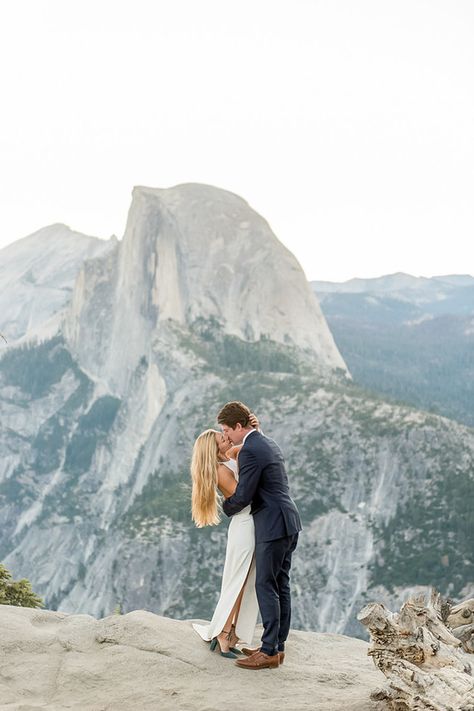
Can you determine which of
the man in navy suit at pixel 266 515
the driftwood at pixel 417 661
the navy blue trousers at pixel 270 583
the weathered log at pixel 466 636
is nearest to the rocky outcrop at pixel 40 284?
the weathered log at pixel 466 636

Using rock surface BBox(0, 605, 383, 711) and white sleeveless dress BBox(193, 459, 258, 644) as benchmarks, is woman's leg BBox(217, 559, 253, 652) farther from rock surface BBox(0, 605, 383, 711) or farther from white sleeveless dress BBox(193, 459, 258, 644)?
rock surface BBox(0, 605, 383, 711)

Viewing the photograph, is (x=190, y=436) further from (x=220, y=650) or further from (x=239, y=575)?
(x=239, y=575)

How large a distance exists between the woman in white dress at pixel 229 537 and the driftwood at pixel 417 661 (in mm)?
1626

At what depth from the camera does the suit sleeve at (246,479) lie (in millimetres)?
9250

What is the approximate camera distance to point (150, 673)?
9.31 m

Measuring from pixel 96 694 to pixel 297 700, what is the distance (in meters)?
2.12

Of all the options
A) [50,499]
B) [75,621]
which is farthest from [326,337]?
[75,621]

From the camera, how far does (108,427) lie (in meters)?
121

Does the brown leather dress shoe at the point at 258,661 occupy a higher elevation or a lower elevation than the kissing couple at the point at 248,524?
lower

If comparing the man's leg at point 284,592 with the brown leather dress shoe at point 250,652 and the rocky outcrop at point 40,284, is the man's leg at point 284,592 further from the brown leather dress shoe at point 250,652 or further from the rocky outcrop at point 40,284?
the rocky outcrop at point 40,284

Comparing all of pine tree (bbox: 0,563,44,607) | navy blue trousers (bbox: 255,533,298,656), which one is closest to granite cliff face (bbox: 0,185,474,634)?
pine tree (bbox: 0,563,44,607)

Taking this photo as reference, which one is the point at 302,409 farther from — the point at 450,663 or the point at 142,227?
the point at 450,663

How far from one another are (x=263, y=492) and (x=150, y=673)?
2.34 meters

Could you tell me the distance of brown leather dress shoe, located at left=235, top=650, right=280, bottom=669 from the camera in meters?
9.38
